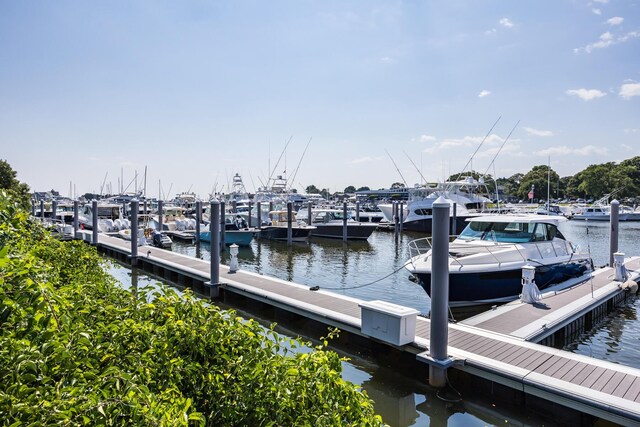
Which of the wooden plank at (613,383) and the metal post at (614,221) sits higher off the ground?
the metal post at (614,221)

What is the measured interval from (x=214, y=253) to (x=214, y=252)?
4 cm

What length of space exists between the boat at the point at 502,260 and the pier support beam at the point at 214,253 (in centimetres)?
577

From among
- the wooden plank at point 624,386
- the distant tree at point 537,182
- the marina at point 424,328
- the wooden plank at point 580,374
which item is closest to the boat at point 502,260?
the marina at point 424,328

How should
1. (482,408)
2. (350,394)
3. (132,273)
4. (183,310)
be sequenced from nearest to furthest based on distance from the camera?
1. (350,394)
2. (183,310)
3. (482,408)
4. (132,273)

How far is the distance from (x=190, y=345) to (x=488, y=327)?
7.80 meters

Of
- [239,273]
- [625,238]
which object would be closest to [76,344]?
[239,273]

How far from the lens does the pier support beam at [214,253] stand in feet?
42.8

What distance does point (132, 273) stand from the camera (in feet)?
61.5

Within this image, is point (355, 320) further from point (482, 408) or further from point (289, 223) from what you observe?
point (289, 223)

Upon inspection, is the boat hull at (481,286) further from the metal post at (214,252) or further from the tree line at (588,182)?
the tree line at (588,182)

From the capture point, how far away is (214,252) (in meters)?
13.1

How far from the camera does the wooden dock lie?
5.89 meters

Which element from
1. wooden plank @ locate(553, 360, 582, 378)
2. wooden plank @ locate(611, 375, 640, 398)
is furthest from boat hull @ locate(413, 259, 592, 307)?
wooden plank @ locate(611, 375, 640, 398)

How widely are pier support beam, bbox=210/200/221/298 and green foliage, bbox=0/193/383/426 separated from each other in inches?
388
